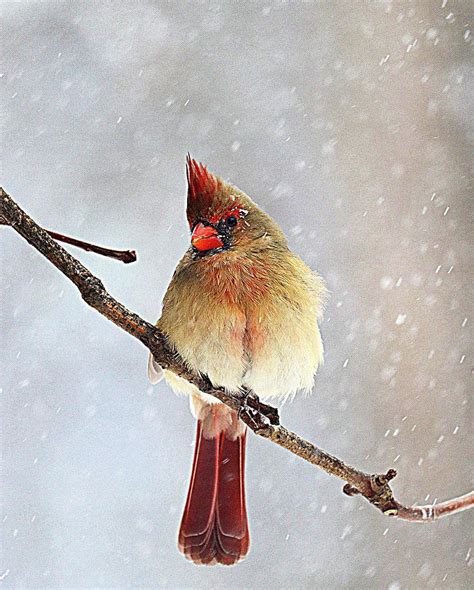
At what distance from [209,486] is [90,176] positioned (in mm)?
1327

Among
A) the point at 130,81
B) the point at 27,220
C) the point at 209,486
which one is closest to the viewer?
the point at 27,220

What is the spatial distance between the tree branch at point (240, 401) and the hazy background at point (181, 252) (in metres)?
1.24

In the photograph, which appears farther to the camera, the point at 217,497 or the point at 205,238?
the point at 217,497

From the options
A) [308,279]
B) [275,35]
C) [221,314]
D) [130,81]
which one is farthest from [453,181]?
[221,314]

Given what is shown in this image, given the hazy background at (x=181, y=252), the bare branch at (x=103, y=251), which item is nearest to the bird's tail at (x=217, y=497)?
the bare branch at (x=103, y=251)

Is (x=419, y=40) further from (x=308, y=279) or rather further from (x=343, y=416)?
(x=308, y=279)

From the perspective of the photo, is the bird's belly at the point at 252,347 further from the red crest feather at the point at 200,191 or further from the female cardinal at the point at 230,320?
the red crest feather at the point at 200,191

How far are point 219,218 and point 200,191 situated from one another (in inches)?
2.3

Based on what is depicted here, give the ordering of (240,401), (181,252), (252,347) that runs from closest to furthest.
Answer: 1. (240,401)
2. (252,347)
3. (181,252)

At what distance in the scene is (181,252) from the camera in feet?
7.66

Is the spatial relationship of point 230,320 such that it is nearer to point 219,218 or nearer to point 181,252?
point 219,218

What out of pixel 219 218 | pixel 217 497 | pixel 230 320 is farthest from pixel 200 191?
pixel 217 497

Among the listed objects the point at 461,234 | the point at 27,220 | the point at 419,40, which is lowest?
the point at 461,234

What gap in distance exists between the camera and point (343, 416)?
7.45 ft
